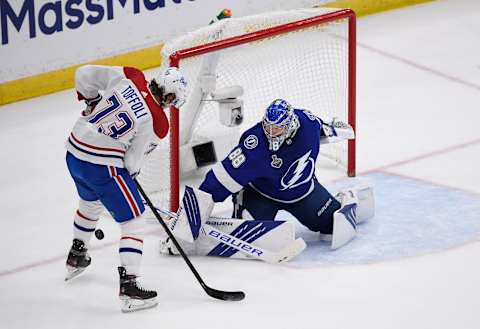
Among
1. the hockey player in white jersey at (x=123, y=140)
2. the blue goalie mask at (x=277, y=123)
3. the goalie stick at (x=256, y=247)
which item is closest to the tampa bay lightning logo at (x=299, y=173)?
the blue goalie mask at (x=277, y=123)

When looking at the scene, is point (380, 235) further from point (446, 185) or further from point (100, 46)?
point (100, 46)

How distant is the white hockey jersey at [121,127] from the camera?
5395 mm

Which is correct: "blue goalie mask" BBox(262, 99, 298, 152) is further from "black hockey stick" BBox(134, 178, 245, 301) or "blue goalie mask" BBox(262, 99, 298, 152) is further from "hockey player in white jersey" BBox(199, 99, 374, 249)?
"black hockey stick" BBox(134, 178, 245, 301)

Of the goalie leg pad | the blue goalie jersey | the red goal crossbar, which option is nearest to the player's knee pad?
the blue goalie jersey

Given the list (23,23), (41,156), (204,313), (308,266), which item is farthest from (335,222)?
(23,23)

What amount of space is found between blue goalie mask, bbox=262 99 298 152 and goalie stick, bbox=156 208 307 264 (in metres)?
0.44

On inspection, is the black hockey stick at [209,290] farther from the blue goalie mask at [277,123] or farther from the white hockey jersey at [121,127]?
the blue goalie mask at [277,123]

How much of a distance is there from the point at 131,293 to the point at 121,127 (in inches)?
27.7

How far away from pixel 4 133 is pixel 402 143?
7.47 feet

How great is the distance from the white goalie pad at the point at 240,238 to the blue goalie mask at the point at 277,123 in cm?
35

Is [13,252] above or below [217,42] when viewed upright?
below

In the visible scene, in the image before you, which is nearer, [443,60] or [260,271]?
[260,271]

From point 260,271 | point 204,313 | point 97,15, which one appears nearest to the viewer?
point 204,313

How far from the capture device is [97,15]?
807cm
